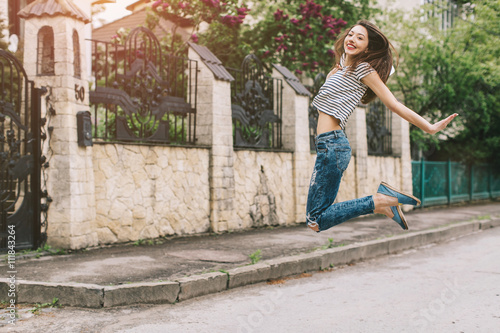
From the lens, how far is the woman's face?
13.1 feet

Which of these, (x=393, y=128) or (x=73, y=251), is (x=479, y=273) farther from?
(x=393, y=128)

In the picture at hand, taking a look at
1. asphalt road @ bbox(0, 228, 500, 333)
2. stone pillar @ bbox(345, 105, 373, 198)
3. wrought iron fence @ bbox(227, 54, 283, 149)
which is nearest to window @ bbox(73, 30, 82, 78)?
wrought iron fence @ bbox(227, 54, 283, 149)

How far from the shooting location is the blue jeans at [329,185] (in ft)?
13.1

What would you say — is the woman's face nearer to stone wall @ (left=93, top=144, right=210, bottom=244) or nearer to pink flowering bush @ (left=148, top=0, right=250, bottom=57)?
stone wall @ (left=93, top=144, right=210, bottom=244)

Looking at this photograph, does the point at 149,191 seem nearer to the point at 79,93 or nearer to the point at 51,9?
the point at 79,93

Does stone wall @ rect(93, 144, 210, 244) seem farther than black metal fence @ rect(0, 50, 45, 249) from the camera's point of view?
Yes

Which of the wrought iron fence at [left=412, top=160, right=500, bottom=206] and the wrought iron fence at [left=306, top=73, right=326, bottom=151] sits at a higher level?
the wrought iron fence at [left=306, top=73, right=326, bottom=151]

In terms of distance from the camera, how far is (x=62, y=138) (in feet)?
24.2

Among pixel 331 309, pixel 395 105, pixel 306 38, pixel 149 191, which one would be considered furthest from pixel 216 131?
pixel 306 38

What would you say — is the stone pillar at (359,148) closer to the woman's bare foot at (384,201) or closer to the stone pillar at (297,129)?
the stone pillar at (297,129)

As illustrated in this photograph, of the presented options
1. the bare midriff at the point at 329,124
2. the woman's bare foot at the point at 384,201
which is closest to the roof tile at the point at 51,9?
the bare midriff at the point at 329,124

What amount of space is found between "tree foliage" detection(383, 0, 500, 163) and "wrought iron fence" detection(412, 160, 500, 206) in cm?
111

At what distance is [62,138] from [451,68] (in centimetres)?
1377

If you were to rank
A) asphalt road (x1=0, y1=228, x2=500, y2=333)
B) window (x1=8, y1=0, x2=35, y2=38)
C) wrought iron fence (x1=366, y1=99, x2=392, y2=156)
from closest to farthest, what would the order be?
asphalt road (x1=0, y1=228, x2=500, y2=333) < window (x1=8, y1=0, x2=35, y2=38) < wrought iron fence (x1=366, y1=99, x2=392, y2=156)
